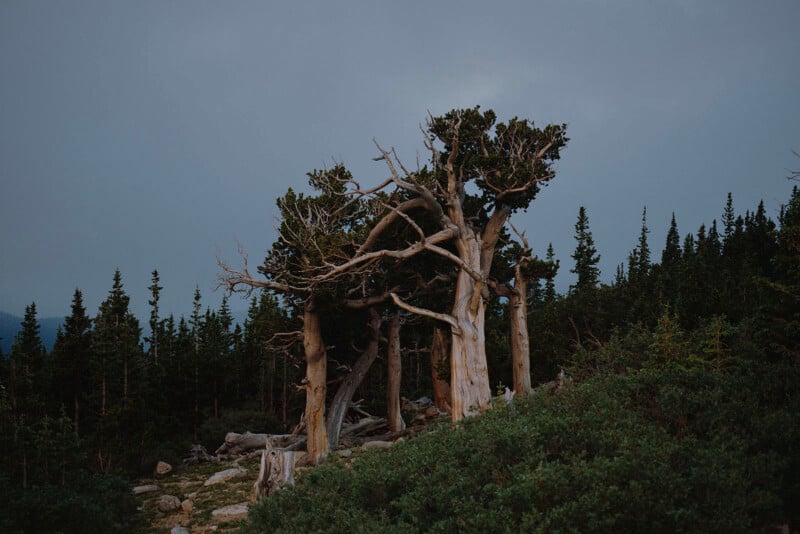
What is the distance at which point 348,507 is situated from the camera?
5363mm

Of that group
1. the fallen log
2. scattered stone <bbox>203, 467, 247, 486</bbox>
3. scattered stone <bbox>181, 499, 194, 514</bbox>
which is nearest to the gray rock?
the fallen log

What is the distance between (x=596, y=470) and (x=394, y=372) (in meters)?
16.8

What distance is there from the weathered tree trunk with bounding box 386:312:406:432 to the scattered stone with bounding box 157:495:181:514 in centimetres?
914

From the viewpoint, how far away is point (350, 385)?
19484 millimetres

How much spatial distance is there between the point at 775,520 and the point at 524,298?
12.8 metres

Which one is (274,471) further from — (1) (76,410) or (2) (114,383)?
(1) (76,410)

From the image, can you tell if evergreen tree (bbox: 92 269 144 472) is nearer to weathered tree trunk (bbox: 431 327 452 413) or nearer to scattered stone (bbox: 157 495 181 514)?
scattered stone (bbox: 157 495 181 514)

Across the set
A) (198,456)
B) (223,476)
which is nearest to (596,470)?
(223,476)

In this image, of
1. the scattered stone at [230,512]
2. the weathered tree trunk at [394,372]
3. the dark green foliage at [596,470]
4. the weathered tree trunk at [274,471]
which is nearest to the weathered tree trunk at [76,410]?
the weathered tree trunk at [394,372]

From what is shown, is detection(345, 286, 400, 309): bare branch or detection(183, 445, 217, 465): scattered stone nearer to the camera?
detection(345, 286, 400, 309): bare branch

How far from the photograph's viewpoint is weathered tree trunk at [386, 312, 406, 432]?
20.6m

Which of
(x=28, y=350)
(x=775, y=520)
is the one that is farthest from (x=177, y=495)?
(x=28, y=350)

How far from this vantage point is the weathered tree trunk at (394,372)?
2059cm

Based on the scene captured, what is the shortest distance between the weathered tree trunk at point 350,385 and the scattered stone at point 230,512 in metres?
5.44
